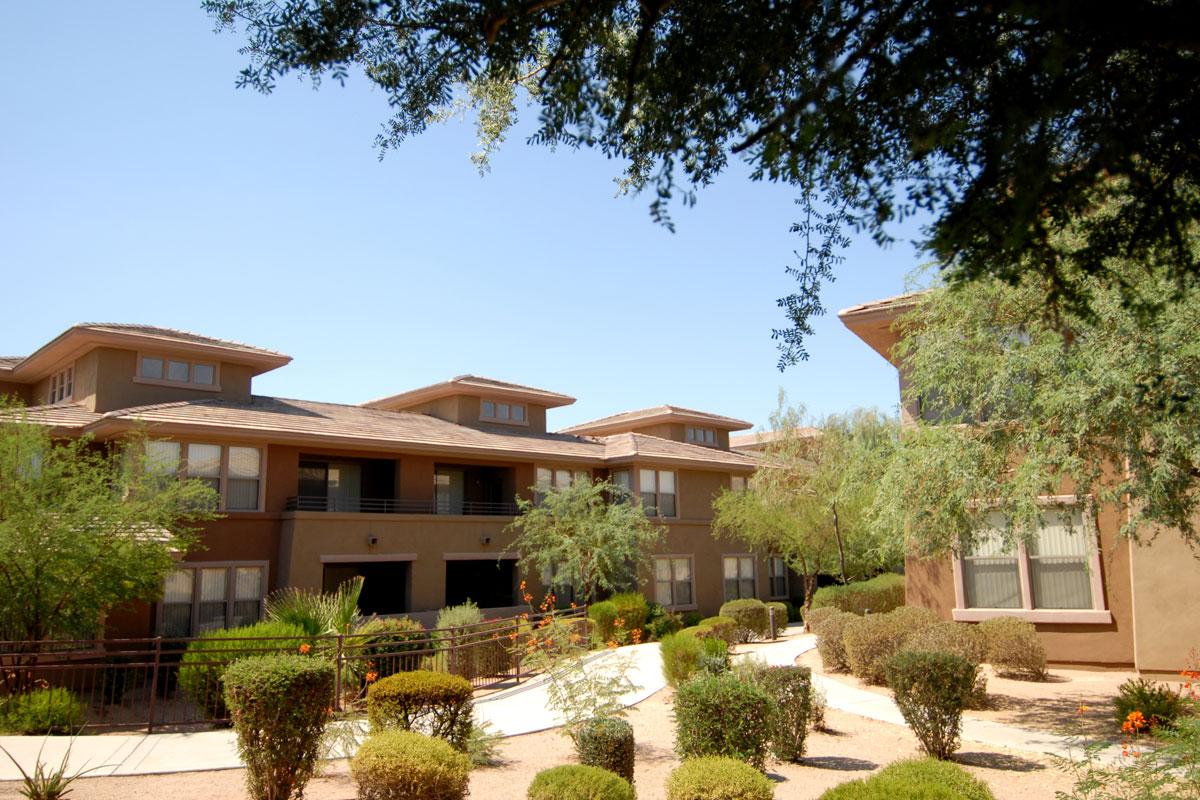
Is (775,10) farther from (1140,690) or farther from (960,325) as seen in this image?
(1140,690)

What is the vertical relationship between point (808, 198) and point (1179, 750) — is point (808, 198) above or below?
above

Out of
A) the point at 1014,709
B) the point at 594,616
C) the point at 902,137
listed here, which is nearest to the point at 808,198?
the point at 902,137

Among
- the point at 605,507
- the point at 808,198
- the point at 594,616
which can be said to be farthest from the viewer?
the point at 605,507

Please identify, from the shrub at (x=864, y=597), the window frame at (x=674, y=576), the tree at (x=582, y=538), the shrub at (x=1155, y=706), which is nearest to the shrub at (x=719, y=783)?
the shrub at (x=1155, y=706)

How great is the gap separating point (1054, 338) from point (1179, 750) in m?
6.86

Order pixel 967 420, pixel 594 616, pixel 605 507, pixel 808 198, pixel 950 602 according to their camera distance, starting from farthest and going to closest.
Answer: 1. pixel 605 507
2. pixel 594 616
3. pixel 950 602
4. pixel 967 420
5. pixel 808 198

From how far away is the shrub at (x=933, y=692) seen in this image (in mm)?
10320

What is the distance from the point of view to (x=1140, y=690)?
36.9 feet

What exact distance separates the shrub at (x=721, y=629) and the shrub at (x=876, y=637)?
4.89 m

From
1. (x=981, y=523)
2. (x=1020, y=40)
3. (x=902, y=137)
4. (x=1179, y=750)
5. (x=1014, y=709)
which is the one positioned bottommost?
(x=1014, y=709)

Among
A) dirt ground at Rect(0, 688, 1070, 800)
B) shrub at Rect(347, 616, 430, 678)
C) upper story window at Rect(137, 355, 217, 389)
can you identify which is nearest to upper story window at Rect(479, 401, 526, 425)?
upper story window at Rect(137, 355, 217, 389)

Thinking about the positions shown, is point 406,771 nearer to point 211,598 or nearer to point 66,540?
point 66,540

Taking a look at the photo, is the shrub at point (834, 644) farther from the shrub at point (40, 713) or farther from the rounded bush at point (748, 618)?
the shrub at point (40, 713)

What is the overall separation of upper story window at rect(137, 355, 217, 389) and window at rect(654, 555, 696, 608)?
51.0ft
